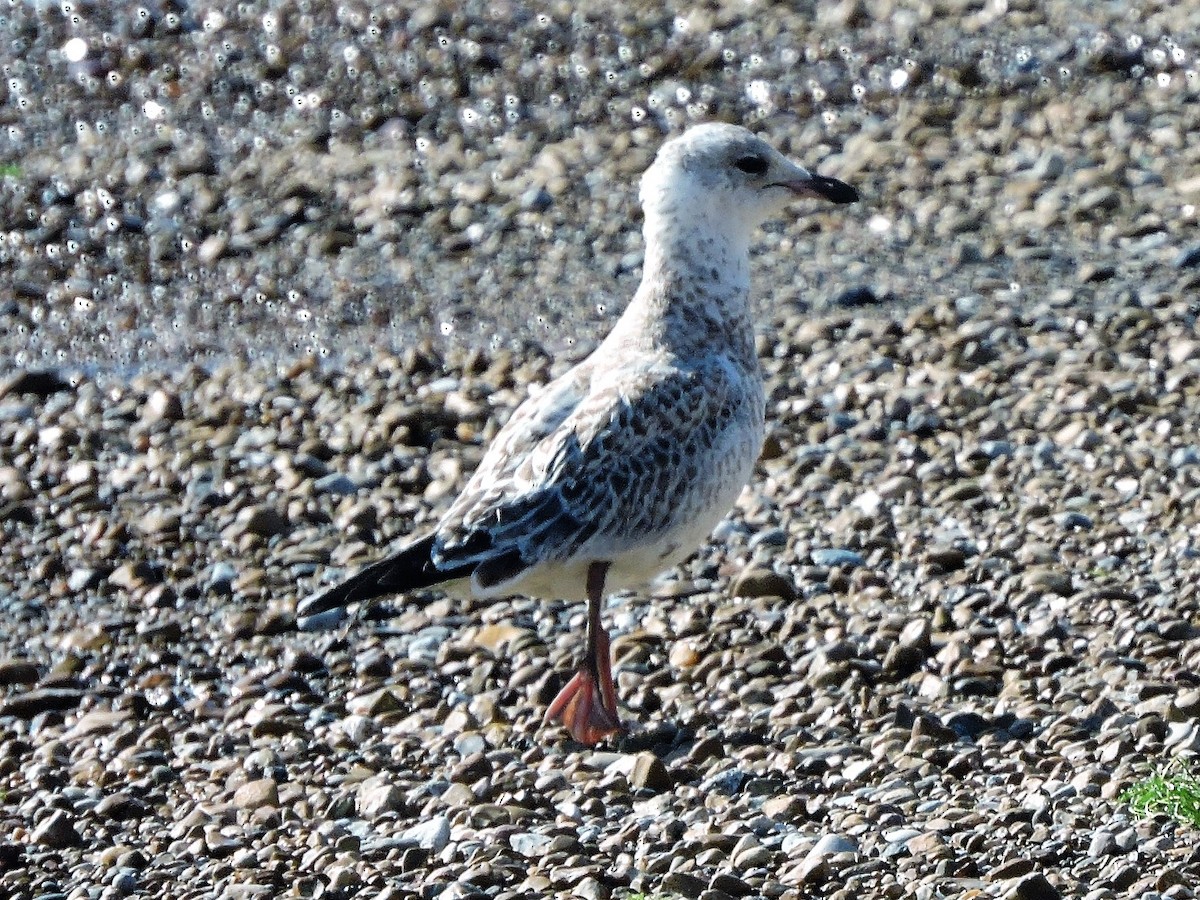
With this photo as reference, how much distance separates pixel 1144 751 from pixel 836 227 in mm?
6138

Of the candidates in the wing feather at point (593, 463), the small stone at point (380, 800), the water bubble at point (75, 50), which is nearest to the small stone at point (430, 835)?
the small stone at point (380, 800)

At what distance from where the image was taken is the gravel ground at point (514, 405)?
238 inches

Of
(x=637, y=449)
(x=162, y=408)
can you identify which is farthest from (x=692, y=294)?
(x=162, y=408)

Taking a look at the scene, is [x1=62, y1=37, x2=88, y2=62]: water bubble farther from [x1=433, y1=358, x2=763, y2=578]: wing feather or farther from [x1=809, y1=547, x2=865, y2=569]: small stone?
[x1=433, y1=358, x2=763, y2=578]: wing feather

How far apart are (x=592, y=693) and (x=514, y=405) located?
3500mm

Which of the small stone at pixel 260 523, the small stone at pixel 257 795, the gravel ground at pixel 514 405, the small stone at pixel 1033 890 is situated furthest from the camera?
the small stone at pixel 260 523

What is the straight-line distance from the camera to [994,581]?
7.65 metres

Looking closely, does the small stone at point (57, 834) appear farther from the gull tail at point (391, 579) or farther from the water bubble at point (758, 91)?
the water bubble at point (758, 91)

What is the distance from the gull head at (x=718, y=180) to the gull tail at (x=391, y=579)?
1626 mm

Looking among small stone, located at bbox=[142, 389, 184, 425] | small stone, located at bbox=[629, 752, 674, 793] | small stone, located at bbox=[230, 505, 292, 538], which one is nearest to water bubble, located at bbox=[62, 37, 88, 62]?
small stone, located at bbox=[142, 389, 184, 425]

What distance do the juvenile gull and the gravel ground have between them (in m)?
0.52

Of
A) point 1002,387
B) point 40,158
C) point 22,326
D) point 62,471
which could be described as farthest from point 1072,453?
point 40,158

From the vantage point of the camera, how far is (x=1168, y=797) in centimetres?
529

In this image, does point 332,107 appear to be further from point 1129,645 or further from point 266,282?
point 1129,645
